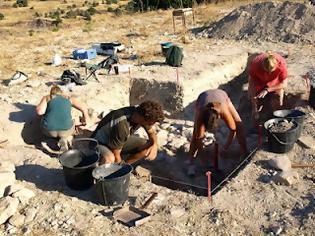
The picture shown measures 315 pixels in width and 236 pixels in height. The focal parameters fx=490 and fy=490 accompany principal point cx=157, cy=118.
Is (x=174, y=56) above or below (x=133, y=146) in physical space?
above

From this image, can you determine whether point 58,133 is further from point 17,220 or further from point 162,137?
point 17,220

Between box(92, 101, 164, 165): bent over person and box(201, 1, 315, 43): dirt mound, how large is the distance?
7485mm

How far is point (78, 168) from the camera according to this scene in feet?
20.2

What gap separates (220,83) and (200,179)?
398cm

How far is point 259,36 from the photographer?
13.6 meters

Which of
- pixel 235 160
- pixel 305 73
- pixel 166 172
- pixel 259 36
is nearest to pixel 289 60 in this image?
pixel 305 73

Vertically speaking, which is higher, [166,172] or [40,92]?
[40,92]

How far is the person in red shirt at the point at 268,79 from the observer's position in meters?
8.07

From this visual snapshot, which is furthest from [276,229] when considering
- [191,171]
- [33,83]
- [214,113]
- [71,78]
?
[33,83]

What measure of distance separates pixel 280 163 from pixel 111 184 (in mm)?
2437

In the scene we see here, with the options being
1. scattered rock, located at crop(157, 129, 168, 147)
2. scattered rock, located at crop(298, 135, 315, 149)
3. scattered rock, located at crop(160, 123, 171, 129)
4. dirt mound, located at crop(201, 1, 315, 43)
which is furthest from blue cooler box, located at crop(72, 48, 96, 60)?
scattered rock, located at crop(298, 135, 315, 149)

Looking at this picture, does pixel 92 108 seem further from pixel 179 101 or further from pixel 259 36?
pixel 259 36

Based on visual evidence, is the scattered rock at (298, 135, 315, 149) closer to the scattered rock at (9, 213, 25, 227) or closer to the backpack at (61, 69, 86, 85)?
the scattered rock at (9, 213, 25, 227)

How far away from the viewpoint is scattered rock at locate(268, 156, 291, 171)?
6.73 m
